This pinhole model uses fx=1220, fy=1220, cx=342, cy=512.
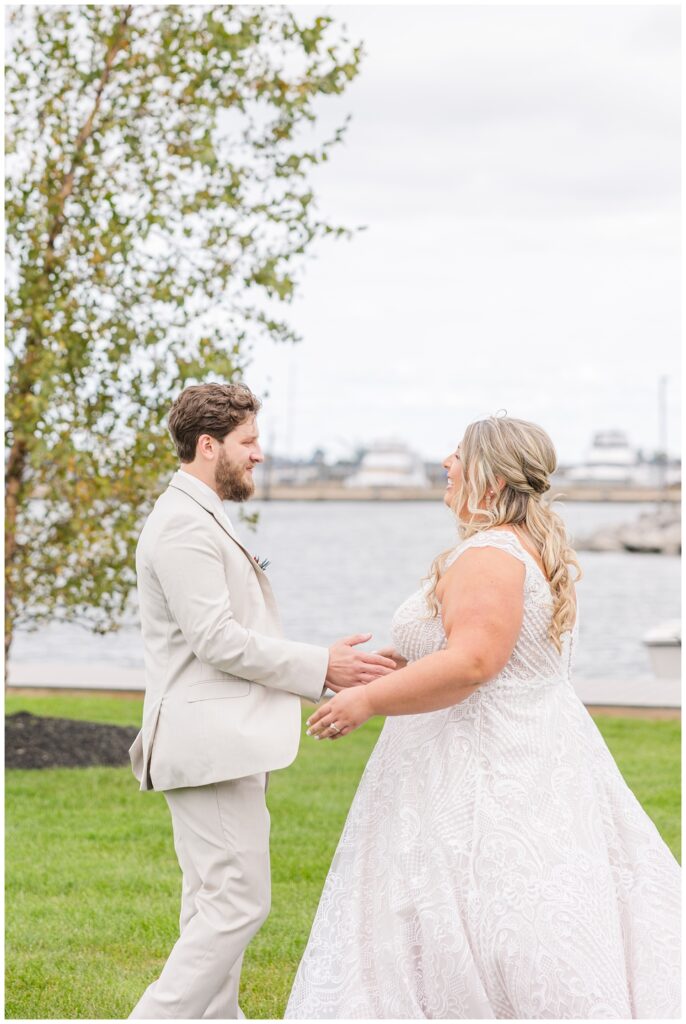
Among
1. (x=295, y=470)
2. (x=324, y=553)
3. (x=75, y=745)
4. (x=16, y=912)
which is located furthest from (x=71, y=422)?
(x=295, y=470)

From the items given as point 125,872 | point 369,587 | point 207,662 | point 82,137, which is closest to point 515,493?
point 207,662

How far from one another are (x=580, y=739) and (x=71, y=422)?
6153mm

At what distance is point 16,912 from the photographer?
6.10 metres

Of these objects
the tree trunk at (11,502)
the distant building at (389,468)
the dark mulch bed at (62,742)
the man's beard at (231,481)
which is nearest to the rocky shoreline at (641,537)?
the distant building at (389,468)

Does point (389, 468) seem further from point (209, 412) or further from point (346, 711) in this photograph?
point (346, 711)

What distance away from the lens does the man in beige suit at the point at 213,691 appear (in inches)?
148

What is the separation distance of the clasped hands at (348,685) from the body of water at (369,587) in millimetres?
471

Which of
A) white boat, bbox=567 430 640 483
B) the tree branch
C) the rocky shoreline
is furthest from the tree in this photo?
white boat, bbox=567 430 640 483

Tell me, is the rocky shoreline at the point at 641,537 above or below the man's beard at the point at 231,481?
below

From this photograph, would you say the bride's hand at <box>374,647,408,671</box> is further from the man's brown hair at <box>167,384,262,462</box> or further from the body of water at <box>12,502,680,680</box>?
the man's brown hair at <box>167,384,262,462</box>

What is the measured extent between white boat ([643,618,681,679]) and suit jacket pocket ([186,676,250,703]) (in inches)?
522

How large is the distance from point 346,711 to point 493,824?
57cm

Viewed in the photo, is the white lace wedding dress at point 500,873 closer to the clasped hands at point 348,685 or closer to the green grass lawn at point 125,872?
the clasped hands at point 348,685

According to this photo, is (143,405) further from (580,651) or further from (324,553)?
(324,553)
